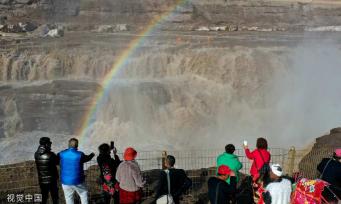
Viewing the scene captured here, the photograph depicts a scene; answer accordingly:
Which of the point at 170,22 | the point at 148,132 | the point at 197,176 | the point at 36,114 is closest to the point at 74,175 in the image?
the point at 197,176

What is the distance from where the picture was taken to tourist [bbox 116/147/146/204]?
4.96 meters

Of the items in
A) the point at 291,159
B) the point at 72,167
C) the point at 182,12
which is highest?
the point at 182,12

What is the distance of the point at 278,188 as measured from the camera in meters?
4.17

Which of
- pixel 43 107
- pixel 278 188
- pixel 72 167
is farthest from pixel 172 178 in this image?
pixel 43 107

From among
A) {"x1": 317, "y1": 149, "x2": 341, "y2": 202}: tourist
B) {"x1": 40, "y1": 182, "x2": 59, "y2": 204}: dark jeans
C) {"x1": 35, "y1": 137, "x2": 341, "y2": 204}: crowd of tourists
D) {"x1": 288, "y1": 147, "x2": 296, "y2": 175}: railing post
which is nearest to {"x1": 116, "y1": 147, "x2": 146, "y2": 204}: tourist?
{"x1": 35, "y1": 137, "x2": 341, "y2": 204}: crowd of tourists

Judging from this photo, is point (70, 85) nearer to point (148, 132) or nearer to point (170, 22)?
point (148, 132)

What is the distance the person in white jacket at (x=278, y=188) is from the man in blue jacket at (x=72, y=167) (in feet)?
7.38

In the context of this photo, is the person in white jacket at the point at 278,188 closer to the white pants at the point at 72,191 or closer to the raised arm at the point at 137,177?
the raised arm at the point at 137,177

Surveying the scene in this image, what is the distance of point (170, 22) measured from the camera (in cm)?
6900

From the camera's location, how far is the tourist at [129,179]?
4.96 metres

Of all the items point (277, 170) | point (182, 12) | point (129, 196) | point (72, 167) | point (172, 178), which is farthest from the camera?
point (182, 12)

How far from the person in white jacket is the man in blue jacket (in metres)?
2.25

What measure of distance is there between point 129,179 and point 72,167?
0.83 meters

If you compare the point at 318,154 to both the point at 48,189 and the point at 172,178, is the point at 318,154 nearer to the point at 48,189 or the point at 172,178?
the point at 172,178
